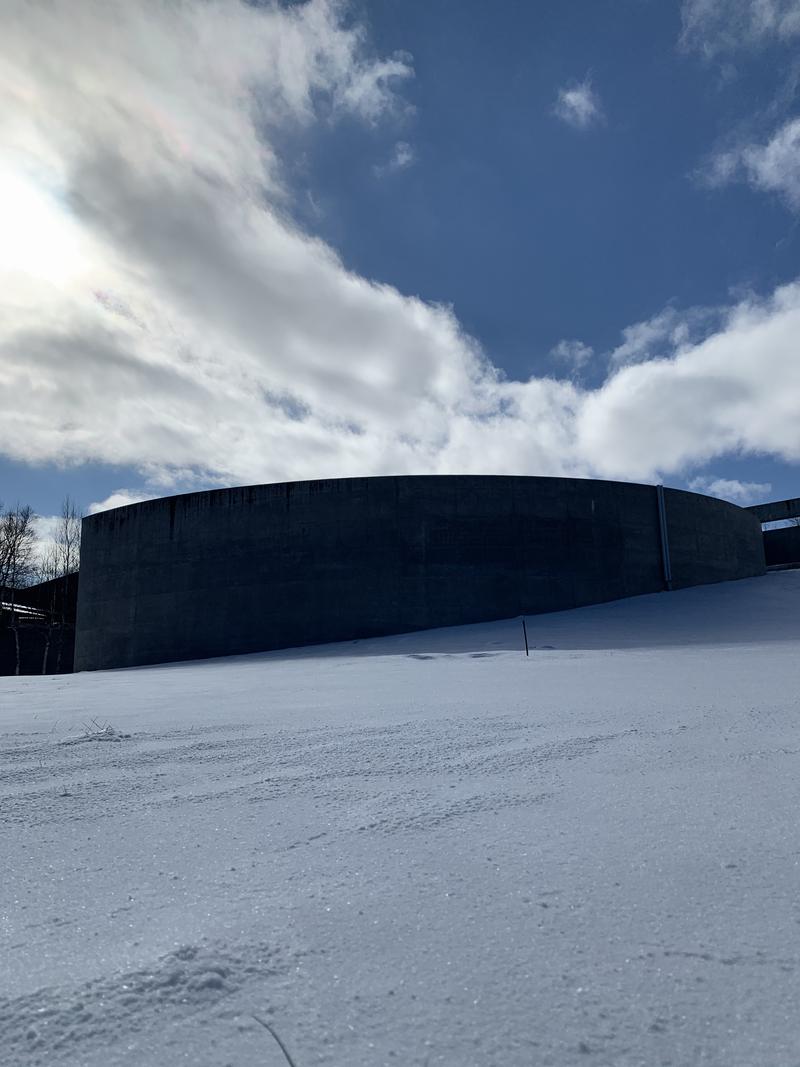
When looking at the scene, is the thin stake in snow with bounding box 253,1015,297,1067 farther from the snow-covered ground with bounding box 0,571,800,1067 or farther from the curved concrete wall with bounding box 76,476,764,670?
the curved concrete wall with bounding box 76,476,764,670

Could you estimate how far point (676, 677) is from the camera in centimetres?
554

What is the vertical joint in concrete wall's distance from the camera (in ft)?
53.1

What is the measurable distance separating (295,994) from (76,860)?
2.99 ft

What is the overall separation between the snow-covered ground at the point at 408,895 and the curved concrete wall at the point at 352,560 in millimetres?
10723

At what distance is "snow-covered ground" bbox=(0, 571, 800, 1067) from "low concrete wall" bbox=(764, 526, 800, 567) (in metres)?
25.4

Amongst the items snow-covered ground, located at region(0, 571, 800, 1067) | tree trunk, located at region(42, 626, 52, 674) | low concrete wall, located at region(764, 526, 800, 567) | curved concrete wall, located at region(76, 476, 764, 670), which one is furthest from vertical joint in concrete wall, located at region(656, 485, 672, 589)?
tree trunk, located at region(42, 626, 52, 674)

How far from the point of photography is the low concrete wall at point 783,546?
2519 cm

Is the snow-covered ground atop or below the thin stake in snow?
atop

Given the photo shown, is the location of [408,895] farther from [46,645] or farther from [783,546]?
[783,546]

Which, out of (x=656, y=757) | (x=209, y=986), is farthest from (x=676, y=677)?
(x=209, y=986)

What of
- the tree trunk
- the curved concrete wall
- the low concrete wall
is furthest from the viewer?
the low concrete wall

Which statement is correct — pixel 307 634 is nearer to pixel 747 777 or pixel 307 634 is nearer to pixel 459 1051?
pixel 747 777

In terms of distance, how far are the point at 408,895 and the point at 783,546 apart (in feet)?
92.6

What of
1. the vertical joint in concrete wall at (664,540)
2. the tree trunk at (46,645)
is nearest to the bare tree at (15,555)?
the tree trunk at (46,645)
